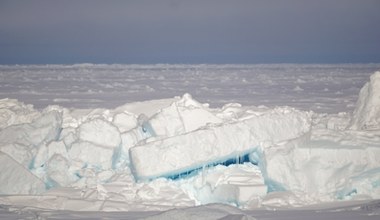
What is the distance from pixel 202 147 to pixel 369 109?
2926mm

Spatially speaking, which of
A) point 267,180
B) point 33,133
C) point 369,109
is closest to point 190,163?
point 267,180

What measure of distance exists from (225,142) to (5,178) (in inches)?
112

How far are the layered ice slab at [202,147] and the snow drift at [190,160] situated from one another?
13 mm

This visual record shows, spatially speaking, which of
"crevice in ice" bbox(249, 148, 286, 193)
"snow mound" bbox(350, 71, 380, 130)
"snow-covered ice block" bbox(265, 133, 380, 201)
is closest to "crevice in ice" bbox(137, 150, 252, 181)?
"crevice in ice" bbox(249, 148, 286, 193)

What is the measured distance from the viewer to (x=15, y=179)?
676 cm

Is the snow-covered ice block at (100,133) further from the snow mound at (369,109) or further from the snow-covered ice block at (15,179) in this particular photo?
the snow mound at (369,109)

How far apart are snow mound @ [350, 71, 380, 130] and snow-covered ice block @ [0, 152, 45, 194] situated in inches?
187

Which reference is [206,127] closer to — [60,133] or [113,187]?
[113,187]

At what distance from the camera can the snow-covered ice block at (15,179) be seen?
22.0ft

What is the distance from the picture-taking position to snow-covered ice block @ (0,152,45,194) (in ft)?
22.0

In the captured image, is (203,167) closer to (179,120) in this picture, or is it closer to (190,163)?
(190,163)

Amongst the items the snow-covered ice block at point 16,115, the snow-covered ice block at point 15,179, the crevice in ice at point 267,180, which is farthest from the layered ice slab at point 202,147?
the snow-covered ice block at point 16,115

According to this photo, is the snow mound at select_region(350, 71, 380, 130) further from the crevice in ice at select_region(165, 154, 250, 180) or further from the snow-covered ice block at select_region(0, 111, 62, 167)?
the snow-covered ice block at select_region(0, 111, 62, 167)

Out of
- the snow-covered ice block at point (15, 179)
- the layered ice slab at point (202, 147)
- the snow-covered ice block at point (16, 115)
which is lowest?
the snow-covered ice block at point (15, 179)
